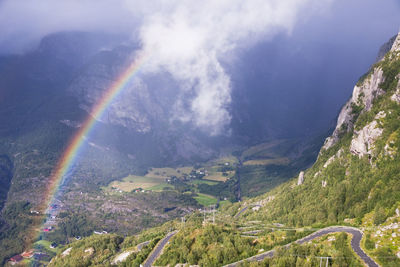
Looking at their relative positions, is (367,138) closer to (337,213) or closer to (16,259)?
(337,213)

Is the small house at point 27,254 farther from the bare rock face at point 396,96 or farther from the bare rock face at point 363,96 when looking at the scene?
the bare rock face at point 396,96

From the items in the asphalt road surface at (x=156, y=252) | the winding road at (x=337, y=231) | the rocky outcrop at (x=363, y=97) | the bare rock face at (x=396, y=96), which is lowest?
the asphalt road surface at (x=156, y=252)

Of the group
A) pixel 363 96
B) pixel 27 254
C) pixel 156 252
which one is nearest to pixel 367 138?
pixel 363 96

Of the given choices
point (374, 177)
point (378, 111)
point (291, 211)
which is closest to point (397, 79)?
point (378, 111)

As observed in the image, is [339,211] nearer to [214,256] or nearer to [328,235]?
[328,235]

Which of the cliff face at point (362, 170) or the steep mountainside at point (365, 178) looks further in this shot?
the cliff face at point (362, 170)

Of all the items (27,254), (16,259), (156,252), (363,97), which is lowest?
(16,259)

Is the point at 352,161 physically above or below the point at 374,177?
above

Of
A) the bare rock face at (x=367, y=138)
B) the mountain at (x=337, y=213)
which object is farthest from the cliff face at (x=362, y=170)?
the mountain at (x=337, y=213)
